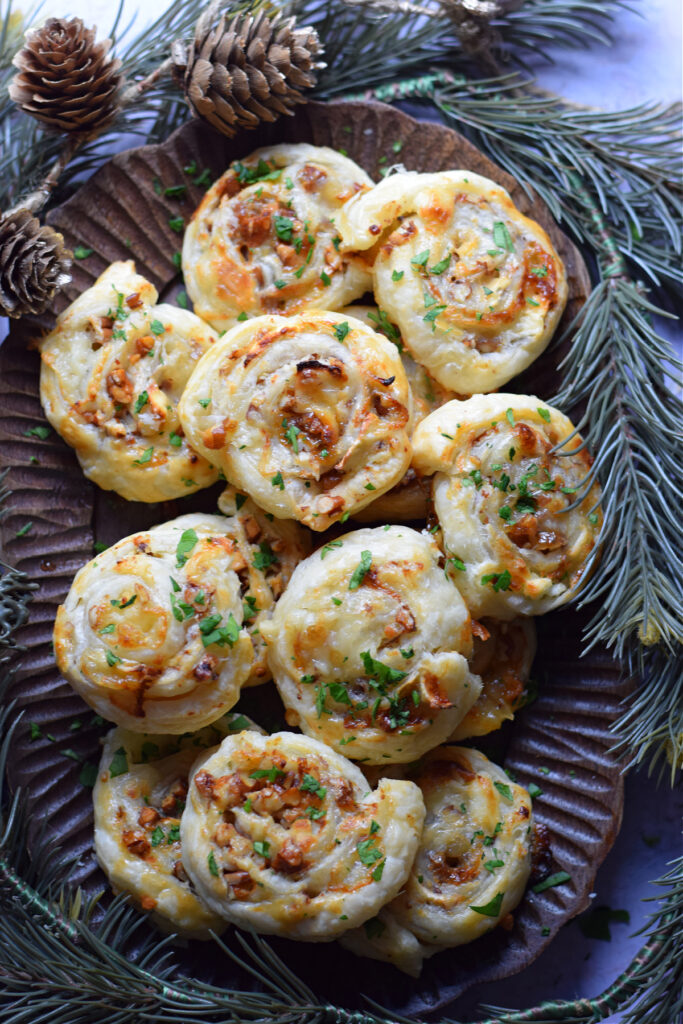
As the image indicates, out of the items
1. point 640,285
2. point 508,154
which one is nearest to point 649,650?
point 640,285

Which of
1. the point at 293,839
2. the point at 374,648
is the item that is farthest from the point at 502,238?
the point at 293,839

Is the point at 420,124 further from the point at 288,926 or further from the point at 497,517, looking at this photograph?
the point at 288,926

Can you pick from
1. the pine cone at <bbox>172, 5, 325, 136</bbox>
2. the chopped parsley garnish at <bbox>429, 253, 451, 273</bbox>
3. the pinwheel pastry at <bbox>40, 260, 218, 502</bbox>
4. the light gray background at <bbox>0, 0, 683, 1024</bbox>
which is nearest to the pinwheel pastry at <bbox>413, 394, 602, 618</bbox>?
the chopped parsley garnish at <bbox>429, 253, 451, 273</bbox>

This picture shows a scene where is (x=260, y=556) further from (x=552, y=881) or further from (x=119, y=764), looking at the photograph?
(x=552, y=881)

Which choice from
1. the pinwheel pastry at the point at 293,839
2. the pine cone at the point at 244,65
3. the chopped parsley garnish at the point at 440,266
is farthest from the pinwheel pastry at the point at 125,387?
the pinwheel pastry at the point at 293,839

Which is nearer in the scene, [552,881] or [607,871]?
[552,881]

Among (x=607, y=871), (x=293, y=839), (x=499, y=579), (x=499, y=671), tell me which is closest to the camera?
(x=293, y=839)
